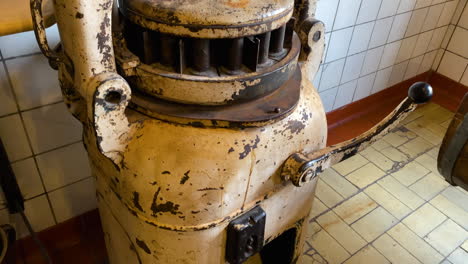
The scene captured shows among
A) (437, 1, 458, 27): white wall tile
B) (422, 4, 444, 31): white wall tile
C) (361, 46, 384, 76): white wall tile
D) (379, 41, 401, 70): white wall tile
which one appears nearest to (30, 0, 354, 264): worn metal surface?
(361, 46, 384, 76): white wall tile

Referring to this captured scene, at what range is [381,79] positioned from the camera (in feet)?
7.39

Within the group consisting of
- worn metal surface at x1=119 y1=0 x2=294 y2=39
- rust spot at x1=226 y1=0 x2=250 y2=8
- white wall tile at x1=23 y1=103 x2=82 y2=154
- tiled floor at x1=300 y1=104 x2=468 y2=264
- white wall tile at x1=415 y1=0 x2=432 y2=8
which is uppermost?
rust spot at x1=226 y1=0 x2=250 y2=8

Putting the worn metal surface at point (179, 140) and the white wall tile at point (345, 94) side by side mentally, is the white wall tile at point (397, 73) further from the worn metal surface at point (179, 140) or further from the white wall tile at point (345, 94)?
the worn metal surface at point (179, 140)

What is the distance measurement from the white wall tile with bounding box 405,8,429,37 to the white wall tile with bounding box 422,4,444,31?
35 mm

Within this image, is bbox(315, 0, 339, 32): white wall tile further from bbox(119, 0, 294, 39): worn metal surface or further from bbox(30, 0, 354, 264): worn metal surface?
bbox(119, 0, 294, 39): worn metal surface

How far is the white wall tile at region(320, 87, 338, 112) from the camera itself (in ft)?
6.49

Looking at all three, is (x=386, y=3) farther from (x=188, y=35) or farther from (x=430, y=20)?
(x=188, y=35)

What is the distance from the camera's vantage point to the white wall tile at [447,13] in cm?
222

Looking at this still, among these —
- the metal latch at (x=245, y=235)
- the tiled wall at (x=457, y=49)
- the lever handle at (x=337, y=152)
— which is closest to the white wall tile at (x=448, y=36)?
the tiled wall at (x=457, y=49)

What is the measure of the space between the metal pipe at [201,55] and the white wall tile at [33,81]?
654 millimetres

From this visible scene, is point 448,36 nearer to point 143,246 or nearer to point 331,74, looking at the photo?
point 331,74

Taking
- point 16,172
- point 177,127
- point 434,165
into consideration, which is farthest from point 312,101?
point 434,165

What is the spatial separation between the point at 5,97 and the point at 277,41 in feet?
2.66

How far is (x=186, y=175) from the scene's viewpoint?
0.64 m
